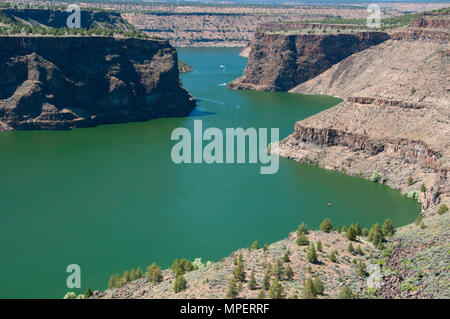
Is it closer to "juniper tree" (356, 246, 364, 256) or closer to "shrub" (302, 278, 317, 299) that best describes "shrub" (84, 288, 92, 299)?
"shrub" (302, 278, 317, 299)

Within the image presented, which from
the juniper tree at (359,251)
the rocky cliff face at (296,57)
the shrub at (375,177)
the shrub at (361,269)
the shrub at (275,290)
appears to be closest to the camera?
the shrub at (275,290)

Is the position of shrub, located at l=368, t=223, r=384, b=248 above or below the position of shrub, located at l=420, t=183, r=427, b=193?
above

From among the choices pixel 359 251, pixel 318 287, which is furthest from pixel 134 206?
pixel 318 287

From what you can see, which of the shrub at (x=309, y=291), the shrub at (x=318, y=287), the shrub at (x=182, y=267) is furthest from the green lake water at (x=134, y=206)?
the shrub at (x=309, y=291)

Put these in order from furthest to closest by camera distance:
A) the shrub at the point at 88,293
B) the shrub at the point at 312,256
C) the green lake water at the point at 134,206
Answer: the green lake water at the point at 134,206 < the shrub at the point at 88,293 < the shrub at the point at 312,256

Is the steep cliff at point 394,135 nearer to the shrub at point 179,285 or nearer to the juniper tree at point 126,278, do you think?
the shrub at point 179,285

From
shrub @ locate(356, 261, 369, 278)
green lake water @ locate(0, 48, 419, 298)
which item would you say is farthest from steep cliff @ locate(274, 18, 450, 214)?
shrub @ locate(356, 261, 369, 278)
